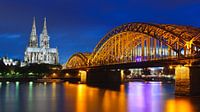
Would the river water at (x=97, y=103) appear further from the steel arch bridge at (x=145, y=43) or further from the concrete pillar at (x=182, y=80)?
the steel arch bridge at (x=145, y=43)

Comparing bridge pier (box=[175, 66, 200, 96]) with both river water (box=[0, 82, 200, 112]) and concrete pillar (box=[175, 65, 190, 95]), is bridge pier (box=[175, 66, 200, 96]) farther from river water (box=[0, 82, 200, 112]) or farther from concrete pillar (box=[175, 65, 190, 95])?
river water (box=[0, 82, 200, 112])

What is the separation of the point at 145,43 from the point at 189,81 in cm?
3140

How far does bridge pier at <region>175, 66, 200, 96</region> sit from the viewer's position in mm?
59562

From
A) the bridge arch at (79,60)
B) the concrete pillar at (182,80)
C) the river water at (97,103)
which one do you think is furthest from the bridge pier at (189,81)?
the bridge arch at (79,60)

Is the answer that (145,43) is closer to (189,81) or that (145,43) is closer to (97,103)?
(189,81)

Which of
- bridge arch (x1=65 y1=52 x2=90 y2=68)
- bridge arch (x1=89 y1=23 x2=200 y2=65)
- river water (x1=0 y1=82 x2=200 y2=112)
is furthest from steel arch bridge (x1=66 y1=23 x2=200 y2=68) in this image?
bridge arch (x1=65 y1=52 x2=90 y2=68)

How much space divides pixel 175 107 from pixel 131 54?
52.2 m

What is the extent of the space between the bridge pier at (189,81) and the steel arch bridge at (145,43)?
253 cm

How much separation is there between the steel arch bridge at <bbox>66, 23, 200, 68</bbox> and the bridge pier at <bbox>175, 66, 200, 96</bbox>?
2.53 metres

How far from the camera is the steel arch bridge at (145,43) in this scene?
218ft

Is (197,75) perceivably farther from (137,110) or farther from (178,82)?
(137,110)

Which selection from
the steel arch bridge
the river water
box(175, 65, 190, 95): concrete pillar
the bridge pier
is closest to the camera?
the river water

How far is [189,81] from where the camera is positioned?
59344mm

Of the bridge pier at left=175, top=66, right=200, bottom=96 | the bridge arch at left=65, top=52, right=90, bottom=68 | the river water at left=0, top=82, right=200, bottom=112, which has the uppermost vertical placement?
the bridge arch at left=65, top=52, right=90, bottom=68
